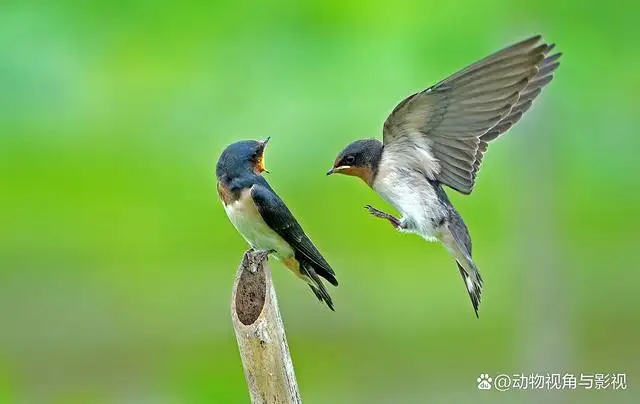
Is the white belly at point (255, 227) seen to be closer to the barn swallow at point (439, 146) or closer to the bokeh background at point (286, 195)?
the barn swallow at point (439, 146)

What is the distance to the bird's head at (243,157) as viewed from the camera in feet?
14.3

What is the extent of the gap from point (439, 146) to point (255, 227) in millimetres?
646

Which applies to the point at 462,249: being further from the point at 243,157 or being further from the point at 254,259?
the point at 254,259

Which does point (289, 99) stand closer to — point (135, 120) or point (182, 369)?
point (135, 120)

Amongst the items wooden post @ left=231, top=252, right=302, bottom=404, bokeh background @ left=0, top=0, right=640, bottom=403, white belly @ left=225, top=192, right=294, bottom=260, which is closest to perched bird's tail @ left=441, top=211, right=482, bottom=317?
white belly @ left=225, top=192, right=294, bottom=260

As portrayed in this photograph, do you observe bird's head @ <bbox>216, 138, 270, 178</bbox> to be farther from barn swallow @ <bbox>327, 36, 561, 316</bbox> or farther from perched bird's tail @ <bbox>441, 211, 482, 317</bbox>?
perched bird's tail @ <bbox>441, 211, 482, 317</bbox>

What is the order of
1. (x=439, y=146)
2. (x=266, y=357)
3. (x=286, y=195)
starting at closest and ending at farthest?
(x=266, y=357) < (x=439, y=146) < (x=286, y=195)

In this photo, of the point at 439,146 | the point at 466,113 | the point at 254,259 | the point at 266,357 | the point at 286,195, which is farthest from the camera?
the point at 286,195

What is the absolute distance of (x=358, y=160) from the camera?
4.29 m

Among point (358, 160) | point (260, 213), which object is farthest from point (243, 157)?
point (358, 160)

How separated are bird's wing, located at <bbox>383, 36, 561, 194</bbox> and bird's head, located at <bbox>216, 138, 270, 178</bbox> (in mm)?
406

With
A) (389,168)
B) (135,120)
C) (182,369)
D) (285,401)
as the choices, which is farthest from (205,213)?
(285,401)

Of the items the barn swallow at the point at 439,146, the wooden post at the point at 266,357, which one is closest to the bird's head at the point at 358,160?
the barn swallow at the point at 439,146

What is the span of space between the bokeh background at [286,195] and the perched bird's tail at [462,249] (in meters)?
2.39
